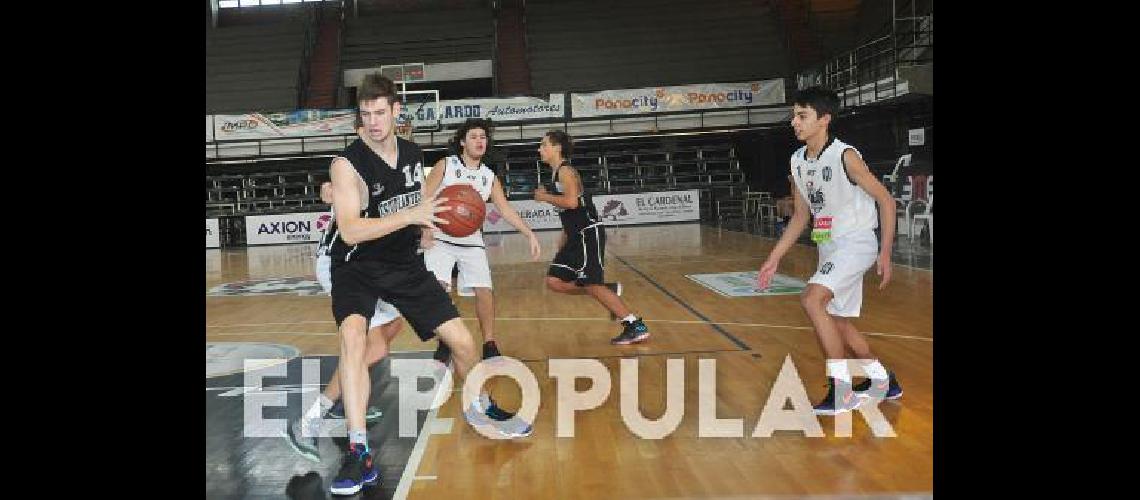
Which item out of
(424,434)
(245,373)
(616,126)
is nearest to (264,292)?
(245,373)

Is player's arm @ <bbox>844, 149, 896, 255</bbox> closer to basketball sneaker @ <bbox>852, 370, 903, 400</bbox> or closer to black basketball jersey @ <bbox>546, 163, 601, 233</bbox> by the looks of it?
basketball sneaker @ <bbox>852, 370, 903, 400</bbox>

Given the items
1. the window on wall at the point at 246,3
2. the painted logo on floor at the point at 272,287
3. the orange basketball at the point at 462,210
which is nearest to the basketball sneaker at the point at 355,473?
the orange basketball at the point at 462,210

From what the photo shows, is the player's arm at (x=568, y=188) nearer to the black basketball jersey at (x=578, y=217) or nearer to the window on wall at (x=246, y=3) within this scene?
the black basketball jersey at (x=578, y=217)

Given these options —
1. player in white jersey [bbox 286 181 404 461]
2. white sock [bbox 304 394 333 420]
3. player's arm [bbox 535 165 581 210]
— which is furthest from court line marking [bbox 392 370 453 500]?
player's arm [bbox 535 165 581 210]

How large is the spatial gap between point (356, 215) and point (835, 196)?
2.22 metres

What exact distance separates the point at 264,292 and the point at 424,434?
7339 millimetres

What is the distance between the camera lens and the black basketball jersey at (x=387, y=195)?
11.2 feet

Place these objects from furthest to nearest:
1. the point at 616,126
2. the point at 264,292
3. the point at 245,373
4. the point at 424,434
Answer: the point at 616,126 → the point at 264,292 → the point at 245,373 → the point at 424,434

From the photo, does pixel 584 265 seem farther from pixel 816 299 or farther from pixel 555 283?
pixel 816 299

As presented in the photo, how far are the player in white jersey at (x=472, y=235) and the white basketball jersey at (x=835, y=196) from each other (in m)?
1.68

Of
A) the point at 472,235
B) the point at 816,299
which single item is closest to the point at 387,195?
the point at 816,299
